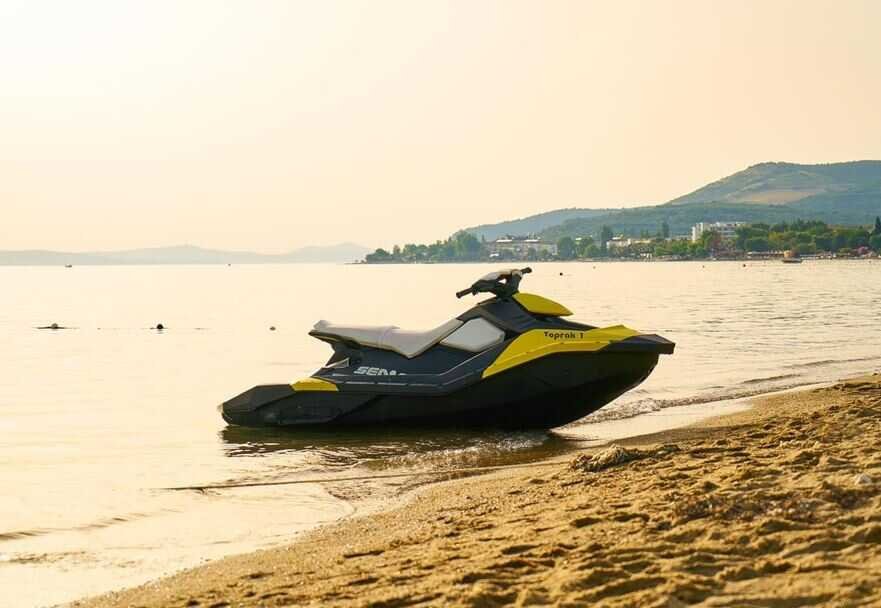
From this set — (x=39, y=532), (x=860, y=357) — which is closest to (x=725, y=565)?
(x=39, y=532)

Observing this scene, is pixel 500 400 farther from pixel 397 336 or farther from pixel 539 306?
pixel 397 336

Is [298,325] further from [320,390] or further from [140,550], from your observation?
[140,550]

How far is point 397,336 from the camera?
41.9 feet

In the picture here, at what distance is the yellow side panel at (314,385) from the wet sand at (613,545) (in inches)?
159

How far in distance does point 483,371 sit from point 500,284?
1.04 m

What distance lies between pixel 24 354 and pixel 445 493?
22952 mm

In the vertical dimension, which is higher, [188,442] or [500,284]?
[500,284]

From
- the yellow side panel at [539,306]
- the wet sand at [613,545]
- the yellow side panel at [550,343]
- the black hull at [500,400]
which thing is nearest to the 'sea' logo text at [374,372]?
the black hull at [500,400]

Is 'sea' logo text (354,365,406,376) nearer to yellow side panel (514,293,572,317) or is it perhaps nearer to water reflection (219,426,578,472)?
water reflection (219,426,578,472)

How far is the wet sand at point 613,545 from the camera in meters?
5.12

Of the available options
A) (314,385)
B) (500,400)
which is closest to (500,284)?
(500,400)

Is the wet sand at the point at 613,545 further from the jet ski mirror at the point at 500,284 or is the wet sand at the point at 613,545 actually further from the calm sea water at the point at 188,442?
the jet ski mirror at the point at 500,284

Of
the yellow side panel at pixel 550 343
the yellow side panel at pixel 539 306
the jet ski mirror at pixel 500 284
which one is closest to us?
the yellow side panel at pixel 550 343

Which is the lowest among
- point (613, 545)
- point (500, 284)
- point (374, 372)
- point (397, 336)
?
point (613, 545)
